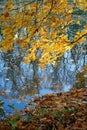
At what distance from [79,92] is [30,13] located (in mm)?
3852

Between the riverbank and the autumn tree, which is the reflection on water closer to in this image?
the riverbank

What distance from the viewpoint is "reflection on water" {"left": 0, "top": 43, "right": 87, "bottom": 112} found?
10625 mm

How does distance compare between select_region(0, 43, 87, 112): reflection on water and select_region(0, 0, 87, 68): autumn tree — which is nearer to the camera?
select_region(0, 0, 87, 68): autumn tree

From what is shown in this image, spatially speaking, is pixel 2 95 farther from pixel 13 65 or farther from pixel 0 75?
pixel 13 65

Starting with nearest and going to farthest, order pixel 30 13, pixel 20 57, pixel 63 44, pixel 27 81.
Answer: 1. pixel 30 13
2. pixel 63 44
3. pixel 27 81
4. pixel 20 57

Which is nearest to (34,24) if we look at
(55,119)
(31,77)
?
(55,119)

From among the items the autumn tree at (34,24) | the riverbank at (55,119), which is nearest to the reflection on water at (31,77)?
the riverbank at (55,119)

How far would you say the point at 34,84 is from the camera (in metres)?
11.8

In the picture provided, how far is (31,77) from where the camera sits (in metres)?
12.8

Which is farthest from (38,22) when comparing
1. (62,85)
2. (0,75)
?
(0,75)

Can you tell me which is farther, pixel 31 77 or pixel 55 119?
pixel 31 77

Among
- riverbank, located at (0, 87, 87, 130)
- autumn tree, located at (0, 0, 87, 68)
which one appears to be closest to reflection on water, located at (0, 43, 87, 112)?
riverbank, located at (0, 87, 87, 130)

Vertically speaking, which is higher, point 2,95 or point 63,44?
point 63,44

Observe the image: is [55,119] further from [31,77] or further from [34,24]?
[31,77]
